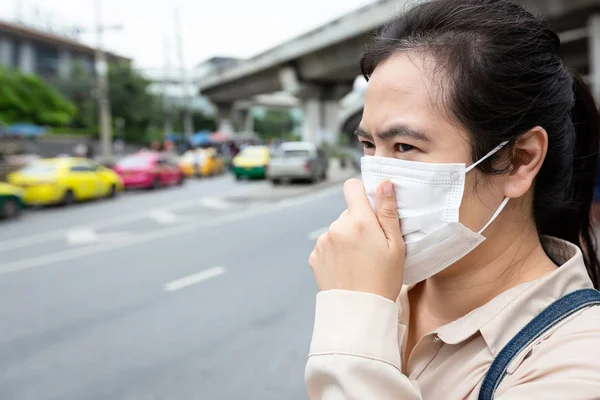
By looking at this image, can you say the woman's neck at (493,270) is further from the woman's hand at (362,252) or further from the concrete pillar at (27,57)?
the concrete pillar at (27,57)

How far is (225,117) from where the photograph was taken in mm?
54875

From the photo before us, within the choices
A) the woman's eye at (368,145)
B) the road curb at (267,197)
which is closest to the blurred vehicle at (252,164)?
the road curb at (267,197)

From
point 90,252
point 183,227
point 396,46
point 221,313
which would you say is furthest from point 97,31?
point 396,46

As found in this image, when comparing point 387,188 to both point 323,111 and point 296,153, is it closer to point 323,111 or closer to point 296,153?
point 296,153

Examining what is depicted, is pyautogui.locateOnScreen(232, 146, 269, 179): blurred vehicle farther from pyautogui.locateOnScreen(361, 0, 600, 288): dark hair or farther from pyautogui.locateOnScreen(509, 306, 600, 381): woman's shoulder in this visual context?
pyautogui.locateOnScreen(509, 306, 600, 381): woman's shoulder

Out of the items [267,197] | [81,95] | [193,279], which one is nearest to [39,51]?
[81,95]

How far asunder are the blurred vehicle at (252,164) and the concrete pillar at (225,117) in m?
29.7

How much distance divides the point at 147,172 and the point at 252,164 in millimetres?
4667

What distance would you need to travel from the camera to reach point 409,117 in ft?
4.17

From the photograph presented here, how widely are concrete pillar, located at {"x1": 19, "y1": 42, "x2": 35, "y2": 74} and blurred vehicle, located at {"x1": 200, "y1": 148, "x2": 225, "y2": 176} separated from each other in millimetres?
32426

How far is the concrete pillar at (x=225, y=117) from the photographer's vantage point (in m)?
54.1

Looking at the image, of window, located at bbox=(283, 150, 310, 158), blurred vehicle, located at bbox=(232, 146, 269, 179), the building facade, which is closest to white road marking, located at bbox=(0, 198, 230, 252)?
window, located at bbox=(283, 150, 310, 158)

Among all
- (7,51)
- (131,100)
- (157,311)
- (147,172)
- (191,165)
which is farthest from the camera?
(7,51)

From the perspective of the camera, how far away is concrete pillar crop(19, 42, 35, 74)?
175 ft
